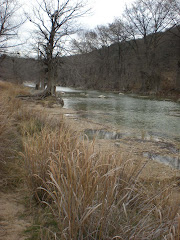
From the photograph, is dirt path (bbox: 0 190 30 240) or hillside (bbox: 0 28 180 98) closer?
dirt path (bbox: 0 190 30 240)

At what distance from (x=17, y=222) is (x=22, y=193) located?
0.50 metres

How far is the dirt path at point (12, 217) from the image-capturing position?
61.9 inches

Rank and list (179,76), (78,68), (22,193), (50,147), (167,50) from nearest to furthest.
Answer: (22,193), (50,147), (78,68), (179,76), (167,50)

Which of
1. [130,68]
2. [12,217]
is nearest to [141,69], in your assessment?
[130,68]

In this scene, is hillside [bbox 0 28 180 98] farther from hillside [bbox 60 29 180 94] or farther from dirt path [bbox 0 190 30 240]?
dirt path [bbox 0 190 30 240]

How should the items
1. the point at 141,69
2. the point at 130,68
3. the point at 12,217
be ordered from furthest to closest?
the point at 130,68 < the point at 141,69 < the point at 12,217

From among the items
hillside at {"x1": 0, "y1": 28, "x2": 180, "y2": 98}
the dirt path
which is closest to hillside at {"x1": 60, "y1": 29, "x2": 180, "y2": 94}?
hillside at {"x1": 0, "y1": 28, "x2": 180, "y2": 98}

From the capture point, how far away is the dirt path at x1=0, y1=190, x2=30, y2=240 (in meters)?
1.57

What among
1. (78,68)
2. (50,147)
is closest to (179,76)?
(78,68)

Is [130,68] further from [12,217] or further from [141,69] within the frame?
[12,217]

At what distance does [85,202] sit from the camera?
4.83 feet

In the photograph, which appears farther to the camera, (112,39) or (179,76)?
(112,39)

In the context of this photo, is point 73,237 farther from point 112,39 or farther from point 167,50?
point 112,39

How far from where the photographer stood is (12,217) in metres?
1.78
